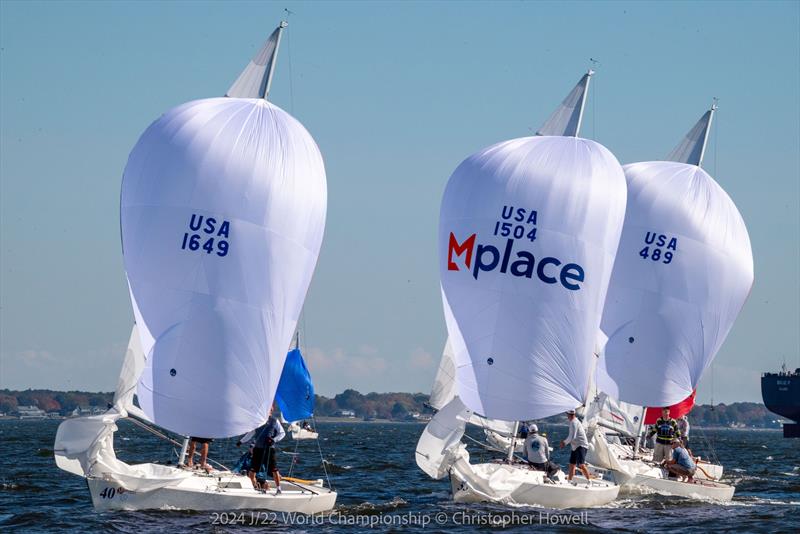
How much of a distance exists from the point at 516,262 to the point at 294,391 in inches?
195

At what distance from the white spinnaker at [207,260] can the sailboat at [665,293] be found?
12.0 metres

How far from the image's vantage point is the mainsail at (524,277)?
25.6 metres

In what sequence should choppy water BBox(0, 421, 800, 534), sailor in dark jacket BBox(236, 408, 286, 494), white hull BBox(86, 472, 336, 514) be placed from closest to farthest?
choppy water BBox(0, 421, 800, 534) < white hull BBox(86, 472, 336, 514) < sailor in dark jacket BBox(236, 408, 286, 494)

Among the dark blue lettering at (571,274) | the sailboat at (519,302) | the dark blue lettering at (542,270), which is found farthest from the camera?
the dark blue lettering at (571,274)

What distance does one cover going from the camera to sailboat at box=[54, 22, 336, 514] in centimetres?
2183

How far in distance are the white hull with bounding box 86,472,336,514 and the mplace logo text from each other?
5946 millimetres

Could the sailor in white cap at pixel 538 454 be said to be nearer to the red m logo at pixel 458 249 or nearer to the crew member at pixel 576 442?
the crew member at pixel 576 442

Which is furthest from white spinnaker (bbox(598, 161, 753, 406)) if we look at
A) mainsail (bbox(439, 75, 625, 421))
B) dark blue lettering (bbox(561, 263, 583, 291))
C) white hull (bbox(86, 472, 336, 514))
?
white hull (bbox(86, 472, 336, 514))

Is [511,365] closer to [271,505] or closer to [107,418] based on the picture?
[271,505]

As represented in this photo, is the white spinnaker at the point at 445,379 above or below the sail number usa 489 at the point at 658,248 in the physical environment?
below

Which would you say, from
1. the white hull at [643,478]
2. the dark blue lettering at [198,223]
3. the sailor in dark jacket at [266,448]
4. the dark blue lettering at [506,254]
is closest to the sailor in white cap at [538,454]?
the dark blue lettering at [506,254]

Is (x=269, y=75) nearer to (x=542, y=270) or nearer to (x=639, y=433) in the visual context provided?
(x=542, y=270)

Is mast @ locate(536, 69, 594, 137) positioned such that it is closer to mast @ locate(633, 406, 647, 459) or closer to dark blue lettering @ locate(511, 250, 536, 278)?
dark blue lettering @ locate(511, 250, 536, 278)

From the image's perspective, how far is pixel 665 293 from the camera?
106 ft
